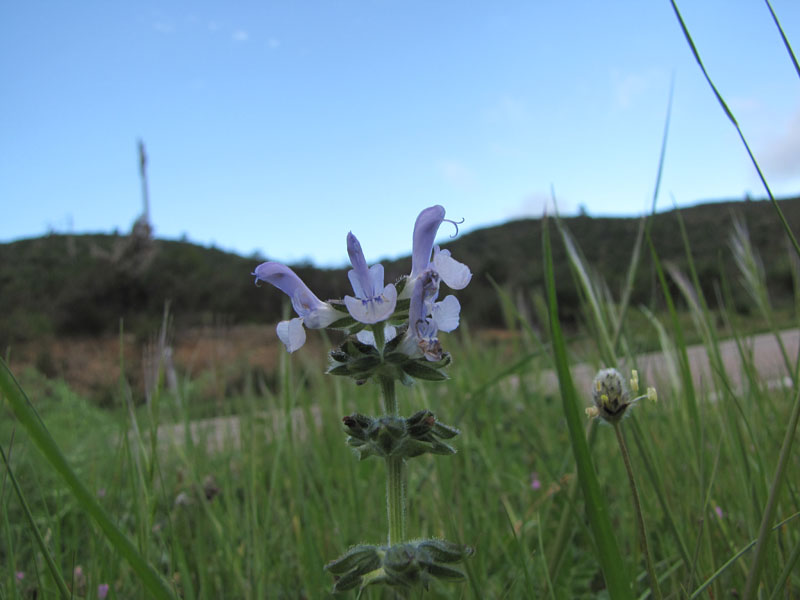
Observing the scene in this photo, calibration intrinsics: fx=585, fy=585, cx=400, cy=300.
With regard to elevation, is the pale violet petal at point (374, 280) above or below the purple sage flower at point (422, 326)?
above

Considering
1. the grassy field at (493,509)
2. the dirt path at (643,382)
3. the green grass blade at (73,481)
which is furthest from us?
the dirt path at (643,382)

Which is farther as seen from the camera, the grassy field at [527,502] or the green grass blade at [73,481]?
the grassy field at [527,502]

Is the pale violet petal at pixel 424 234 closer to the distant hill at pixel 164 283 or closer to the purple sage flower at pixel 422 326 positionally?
the purple sage flower at pixel 422 326

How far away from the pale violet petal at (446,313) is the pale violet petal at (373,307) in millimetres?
72

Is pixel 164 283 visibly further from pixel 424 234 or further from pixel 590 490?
pixel 590 490

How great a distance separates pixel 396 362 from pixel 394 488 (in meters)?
0.15

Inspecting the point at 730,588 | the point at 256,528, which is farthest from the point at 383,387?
the point at 730,588

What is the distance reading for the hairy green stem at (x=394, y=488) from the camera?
0.65 metres

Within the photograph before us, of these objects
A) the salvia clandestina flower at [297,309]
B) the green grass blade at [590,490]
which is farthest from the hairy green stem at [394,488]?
the green grass blade at [590,490]

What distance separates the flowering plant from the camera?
0.63 m

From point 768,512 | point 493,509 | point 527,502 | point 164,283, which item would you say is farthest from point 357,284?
point 164,283

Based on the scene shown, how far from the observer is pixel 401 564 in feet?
1.95

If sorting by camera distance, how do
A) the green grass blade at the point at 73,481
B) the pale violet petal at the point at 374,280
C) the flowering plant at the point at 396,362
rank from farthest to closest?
the pale violet petal at the point at 374,280, the flowering plant at the point at 396,362, the green grass blade at the point at 73,481

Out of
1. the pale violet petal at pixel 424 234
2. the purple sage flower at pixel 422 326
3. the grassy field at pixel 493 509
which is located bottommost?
the grassy field at pixel 493 509
